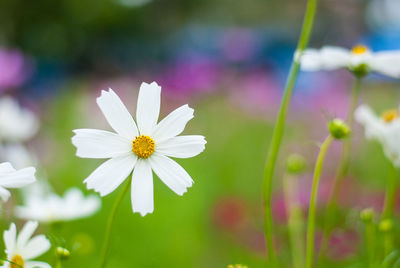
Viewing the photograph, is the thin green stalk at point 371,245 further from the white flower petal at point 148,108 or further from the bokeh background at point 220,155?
the white flower petal at point 148,108

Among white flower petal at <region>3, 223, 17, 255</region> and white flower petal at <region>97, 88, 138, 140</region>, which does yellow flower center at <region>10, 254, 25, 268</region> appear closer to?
white flower petal at <region>3, 223, 17, 255</region>

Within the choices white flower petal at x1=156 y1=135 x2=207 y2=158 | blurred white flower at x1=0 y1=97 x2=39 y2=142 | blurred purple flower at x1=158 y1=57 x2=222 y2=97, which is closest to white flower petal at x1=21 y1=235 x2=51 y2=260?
white flower petal at x1=156 y1=135 x2=207 y2=158

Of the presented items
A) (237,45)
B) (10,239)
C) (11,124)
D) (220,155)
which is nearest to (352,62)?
(10,239)

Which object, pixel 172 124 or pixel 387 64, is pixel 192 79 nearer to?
pixel 387 64

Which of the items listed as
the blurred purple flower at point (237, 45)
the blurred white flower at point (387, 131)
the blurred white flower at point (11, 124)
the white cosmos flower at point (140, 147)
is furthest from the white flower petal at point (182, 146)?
the blurred purple flower at point (237, 45)

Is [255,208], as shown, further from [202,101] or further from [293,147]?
[202,101]
